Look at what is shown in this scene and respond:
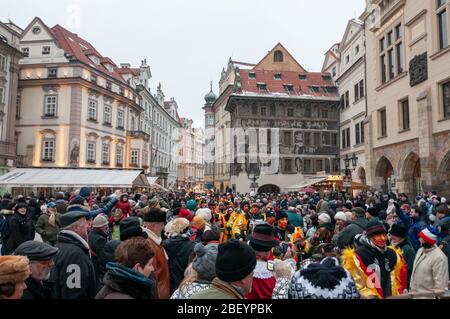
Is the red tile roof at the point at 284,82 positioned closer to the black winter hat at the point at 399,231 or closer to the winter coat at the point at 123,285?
the black winter hat at the point at 399,231

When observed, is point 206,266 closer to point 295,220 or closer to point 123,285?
point 123,285

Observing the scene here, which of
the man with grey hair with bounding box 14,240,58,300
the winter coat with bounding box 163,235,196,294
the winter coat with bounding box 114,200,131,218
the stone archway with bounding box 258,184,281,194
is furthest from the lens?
the stone archway with bounding box 258,184,281,194

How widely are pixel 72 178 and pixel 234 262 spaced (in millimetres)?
27523

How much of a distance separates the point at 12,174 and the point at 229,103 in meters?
25.0

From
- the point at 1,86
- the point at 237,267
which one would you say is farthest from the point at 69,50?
the point at 237,267

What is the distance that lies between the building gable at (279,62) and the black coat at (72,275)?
4647cm

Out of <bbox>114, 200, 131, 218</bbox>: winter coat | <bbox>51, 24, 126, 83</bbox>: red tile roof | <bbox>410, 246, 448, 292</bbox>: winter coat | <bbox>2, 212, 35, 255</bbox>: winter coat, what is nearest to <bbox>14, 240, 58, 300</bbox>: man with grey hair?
<bbox>410, 246, 448, 292</bbox>: winter coat

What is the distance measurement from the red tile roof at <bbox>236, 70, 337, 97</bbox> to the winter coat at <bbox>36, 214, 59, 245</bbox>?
35322mm

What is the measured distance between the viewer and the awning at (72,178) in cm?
2608

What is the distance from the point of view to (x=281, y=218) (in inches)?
333

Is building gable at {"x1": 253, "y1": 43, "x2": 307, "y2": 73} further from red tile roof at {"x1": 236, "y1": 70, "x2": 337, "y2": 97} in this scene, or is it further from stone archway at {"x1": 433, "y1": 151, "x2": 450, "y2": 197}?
stone archway at {"x1": 433, "y1": 151, "x2": 450, "y2": 197}

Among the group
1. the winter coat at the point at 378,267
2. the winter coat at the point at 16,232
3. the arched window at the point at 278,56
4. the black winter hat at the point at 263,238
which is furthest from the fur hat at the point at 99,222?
the arched window at the point at 278,56

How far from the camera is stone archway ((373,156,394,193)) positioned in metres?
26.8
